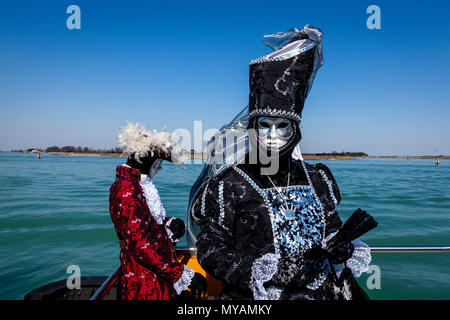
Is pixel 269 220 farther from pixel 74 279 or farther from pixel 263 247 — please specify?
pixel 74 279

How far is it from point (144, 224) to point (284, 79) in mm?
1027

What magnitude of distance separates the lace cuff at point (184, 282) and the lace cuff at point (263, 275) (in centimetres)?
81

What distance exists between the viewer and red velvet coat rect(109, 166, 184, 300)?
1.56 metres

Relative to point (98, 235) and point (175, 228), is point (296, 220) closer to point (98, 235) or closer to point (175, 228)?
point (175, 228)

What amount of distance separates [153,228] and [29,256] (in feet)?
18.6

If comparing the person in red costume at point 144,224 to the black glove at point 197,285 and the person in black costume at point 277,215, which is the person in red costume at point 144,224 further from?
the person in black costume at point 277,215

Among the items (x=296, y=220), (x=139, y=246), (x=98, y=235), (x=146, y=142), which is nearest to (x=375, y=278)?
(x=296, y=220)

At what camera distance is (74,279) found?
235cm

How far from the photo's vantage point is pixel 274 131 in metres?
1.18

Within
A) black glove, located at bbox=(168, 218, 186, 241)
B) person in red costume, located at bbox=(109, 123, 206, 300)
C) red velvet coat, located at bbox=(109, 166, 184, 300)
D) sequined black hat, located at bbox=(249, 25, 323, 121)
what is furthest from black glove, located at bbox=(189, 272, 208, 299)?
sequined black hat, located at bbox=(249, 25, 323, 121)

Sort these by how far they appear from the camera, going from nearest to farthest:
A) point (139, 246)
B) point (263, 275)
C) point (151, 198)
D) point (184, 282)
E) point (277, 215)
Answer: point (263, 275) → point (277, 215) → point (139, 246) → point (184, 282) → point (151, 198)

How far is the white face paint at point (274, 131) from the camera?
1.17 metres
